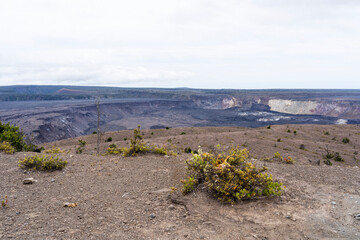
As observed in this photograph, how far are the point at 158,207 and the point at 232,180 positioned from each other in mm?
1657

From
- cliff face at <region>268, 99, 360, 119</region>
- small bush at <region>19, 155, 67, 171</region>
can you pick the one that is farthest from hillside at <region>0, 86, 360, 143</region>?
small bush at <region>19, 155, 67, 171</region>

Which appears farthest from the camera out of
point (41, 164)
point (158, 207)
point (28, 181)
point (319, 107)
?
point (319, 107)

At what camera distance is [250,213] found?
4.38 meters

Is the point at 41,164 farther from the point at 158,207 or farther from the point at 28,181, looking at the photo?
the point at 158,207

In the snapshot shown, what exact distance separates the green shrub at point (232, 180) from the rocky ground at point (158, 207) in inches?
7.1

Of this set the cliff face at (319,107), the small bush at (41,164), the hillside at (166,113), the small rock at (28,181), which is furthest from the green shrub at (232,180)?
the cliff face at (319,107)

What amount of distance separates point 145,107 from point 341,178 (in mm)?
81051

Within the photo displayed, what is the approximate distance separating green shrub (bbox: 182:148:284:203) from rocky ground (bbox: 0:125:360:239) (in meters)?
0.18

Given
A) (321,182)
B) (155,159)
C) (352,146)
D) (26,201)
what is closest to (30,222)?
(26,201)

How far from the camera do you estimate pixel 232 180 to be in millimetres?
4980

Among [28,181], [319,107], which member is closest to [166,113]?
[319,107]

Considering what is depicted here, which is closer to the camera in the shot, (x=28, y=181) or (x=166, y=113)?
(x=28, y=181)

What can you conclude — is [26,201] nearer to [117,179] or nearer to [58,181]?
[58,181]

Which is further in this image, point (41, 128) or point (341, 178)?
point (41, 128)
